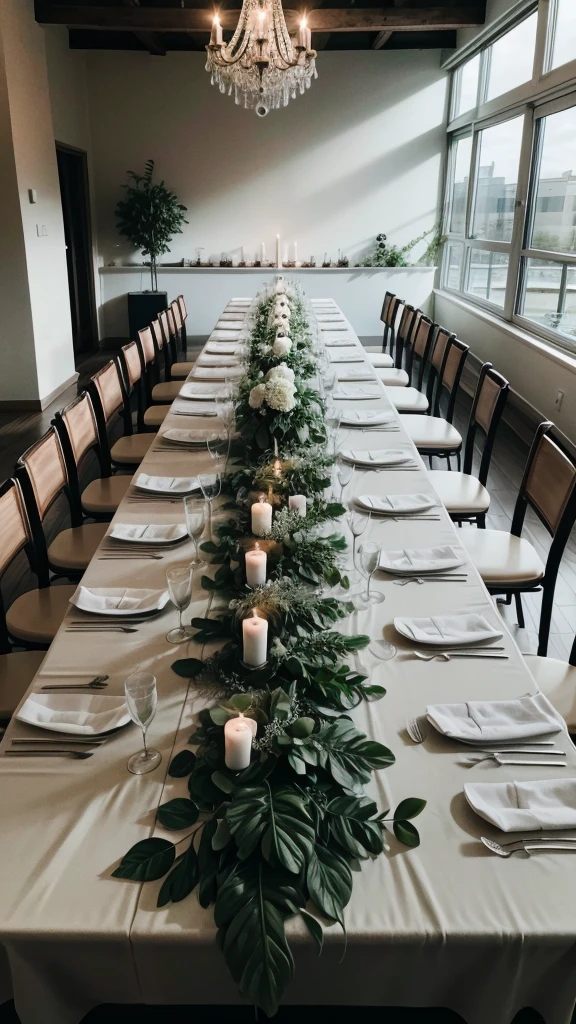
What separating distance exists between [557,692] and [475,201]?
7327 mm

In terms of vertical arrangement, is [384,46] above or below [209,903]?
above

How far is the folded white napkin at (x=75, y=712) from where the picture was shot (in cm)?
141

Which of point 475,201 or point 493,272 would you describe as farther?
point 475,201

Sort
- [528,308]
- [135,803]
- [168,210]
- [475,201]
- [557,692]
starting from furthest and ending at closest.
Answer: [168,210]
[475,201]
[528,308]
[557,692]
[135,803]

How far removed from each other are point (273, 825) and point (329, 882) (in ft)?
0.37

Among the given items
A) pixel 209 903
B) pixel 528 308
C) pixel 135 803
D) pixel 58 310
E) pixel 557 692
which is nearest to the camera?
pixel 209 903

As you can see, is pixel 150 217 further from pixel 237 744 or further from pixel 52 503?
pixel 237 744

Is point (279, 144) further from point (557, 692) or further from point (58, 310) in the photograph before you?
point (557, 692)

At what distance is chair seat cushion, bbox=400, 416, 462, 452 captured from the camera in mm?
3930

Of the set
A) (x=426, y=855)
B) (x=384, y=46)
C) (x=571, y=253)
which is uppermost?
(x=384, y=46)

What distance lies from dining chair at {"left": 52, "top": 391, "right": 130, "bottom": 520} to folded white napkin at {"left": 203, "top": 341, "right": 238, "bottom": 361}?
5.69 feet

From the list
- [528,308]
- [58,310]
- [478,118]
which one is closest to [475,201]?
[478,118]

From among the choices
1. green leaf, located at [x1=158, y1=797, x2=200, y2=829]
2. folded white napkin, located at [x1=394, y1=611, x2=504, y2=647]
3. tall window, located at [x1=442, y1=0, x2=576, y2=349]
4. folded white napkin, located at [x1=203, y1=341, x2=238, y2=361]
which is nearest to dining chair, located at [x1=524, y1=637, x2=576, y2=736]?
folded white napkin, located at [x1=394, y1=611, x2=504, y2=647]

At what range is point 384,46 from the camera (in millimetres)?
8945
